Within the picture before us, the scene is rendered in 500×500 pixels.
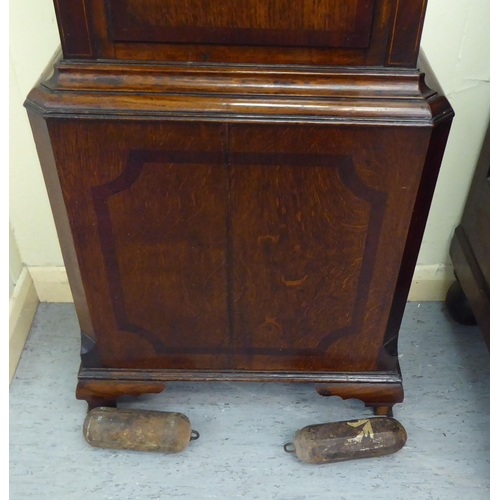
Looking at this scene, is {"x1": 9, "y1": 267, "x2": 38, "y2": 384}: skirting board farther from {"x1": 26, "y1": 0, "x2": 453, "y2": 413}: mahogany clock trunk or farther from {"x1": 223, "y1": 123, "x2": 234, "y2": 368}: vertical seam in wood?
{"x1": 223, "y1": 123, "x2": 234, "y2": 368}: vertical seam in wood

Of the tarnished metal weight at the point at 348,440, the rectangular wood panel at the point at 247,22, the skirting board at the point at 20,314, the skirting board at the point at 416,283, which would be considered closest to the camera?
the rectangular wood panel at the point at 247,22

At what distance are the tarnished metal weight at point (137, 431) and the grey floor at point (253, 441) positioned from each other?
0.18ft

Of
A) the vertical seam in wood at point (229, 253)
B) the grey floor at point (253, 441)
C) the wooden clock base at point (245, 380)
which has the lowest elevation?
the grey floor at point (253, 441)

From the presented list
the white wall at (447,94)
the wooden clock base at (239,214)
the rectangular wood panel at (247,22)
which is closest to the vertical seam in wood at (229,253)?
the wooden clock base at (239,214)

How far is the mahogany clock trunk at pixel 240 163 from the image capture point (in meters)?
0.85

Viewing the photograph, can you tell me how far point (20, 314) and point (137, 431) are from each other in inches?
19.7

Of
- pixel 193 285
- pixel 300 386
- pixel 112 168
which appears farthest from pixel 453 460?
pixel 112 168

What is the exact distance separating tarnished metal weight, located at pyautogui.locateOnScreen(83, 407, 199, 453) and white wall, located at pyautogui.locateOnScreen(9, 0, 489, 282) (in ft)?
1.67

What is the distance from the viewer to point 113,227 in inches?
39.8

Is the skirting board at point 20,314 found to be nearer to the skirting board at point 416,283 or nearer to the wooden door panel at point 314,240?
the skirting board at point 416,283

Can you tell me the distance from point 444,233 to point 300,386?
543mm

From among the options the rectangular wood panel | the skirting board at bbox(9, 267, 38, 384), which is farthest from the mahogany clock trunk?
the skirting board at bbox(9, 267, 38, 384)

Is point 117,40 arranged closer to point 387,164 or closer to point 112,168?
point 112,168

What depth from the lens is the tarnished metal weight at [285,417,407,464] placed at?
3.89 ft
